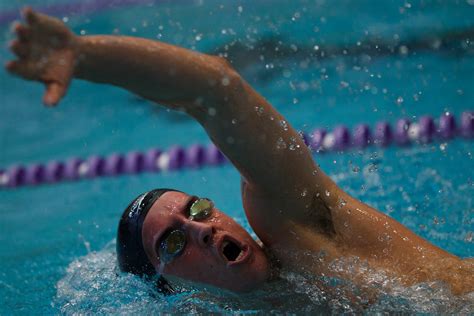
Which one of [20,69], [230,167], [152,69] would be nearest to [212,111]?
[152,69]

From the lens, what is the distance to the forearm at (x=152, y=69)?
1409mm

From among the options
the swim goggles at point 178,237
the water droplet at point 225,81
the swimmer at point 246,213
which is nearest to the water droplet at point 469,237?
the swimmer at point 246,213

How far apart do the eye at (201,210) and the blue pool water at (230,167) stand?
22 cm

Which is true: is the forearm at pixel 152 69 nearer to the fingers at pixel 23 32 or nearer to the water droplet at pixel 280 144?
the fingers at pixel 23 32

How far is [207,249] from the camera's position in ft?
5.77

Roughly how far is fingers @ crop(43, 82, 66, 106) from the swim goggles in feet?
2.04

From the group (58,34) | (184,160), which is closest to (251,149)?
(58,34)

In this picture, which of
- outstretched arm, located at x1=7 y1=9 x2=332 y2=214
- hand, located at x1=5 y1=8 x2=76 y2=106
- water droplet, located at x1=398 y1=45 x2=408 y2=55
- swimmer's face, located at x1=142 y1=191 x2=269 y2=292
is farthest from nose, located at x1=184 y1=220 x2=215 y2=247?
water droplet, located at x1=398 y1=45 x2=408 y2=55

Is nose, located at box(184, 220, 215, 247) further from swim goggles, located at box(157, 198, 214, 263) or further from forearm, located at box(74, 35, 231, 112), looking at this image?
forearm, located at box(74, 35, 231, 112)

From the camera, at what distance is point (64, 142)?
4676 millimetres

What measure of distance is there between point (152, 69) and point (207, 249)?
0.52 meters

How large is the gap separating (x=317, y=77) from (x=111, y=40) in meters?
3.38

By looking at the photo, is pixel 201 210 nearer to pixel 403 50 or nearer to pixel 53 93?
pixel 53 93

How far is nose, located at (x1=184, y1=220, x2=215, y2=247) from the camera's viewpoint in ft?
5.75
